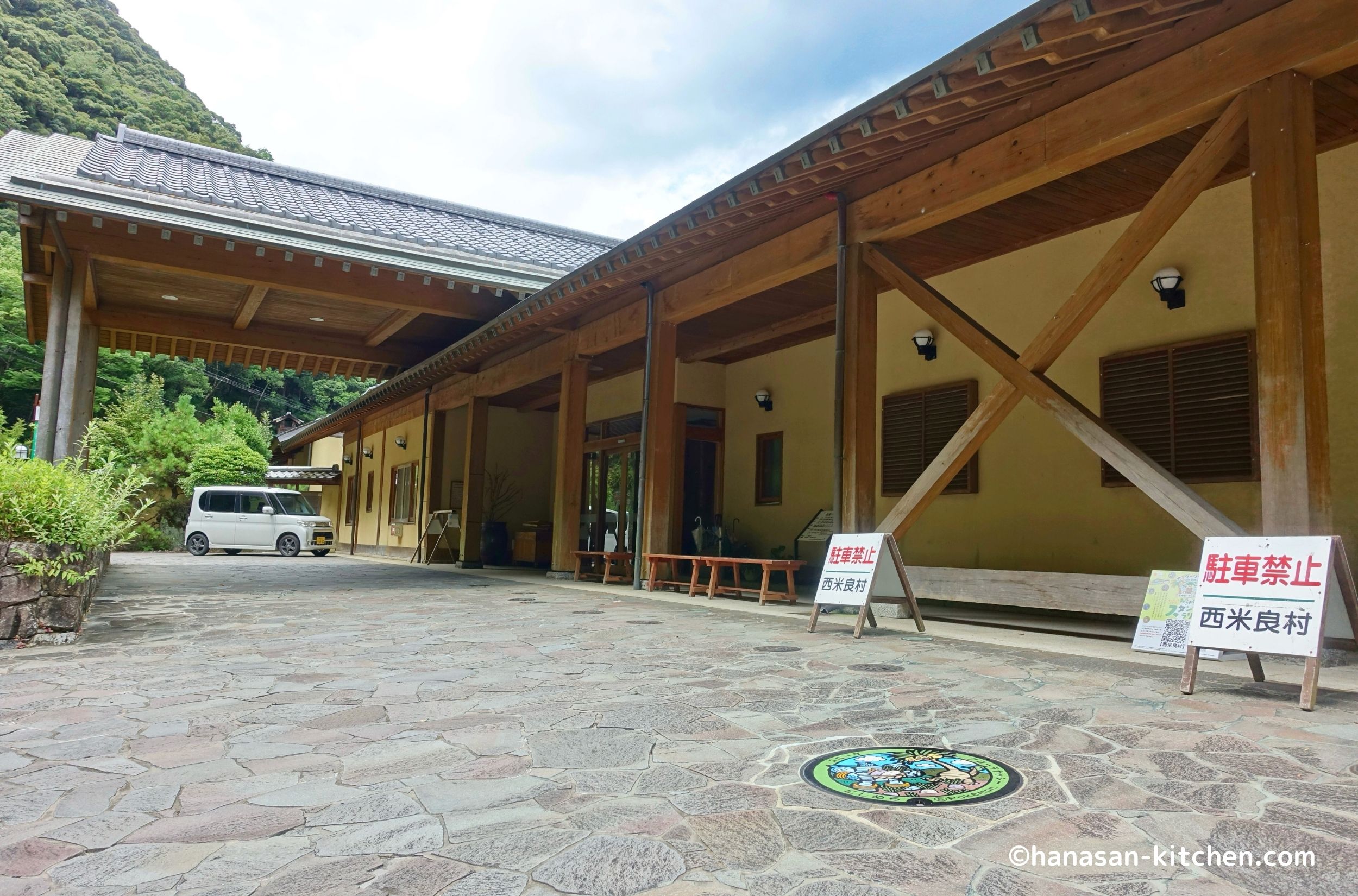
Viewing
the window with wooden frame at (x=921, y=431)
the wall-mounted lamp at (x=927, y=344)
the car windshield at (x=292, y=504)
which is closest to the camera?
the window with wooden frame at (x=921, y=431)

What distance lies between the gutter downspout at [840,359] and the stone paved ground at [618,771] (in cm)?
195

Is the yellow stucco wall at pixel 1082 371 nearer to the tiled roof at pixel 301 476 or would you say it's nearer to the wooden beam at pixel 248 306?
the wooden beam at pixel 248 306

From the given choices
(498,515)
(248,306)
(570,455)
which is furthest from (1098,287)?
(498,515)

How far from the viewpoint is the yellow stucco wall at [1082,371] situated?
590 cm

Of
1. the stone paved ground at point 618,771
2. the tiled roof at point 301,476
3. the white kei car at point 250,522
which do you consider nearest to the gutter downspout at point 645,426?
the stone paved ground at point 618,771

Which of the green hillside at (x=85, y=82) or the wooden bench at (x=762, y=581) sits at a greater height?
the green hillside at (x=85, y=82)

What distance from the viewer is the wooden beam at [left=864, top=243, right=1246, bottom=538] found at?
4.49 m

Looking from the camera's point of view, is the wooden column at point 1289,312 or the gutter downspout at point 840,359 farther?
the gutter downspout at point 840,359

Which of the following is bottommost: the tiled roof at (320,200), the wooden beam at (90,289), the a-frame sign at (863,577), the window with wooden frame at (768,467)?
the a-frame sign at (863,577)

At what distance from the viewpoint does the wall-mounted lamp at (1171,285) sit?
6719 mm

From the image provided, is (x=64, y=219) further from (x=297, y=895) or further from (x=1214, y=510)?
(x=1214, y=510)

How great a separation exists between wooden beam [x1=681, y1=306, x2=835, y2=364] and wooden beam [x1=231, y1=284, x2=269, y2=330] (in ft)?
18.6

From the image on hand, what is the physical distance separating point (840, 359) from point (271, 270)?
7.40 m

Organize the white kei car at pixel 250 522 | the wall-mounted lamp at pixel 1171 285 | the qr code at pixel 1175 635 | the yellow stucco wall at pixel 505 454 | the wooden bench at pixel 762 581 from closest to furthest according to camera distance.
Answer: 1. the qr code at pixel 1175 635
2. the wall-mounted lamp at pixel 1171 285
3. the wooden bench at pixel 762 581
4. the yellow stucco wall at pixel 505 454
5. the white kei car at pixel 250 522
